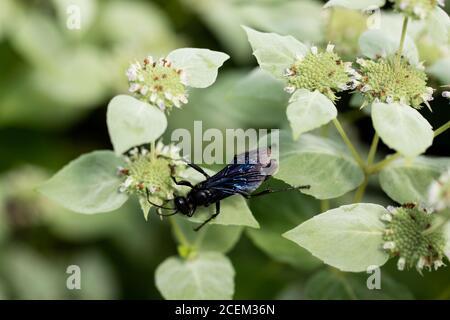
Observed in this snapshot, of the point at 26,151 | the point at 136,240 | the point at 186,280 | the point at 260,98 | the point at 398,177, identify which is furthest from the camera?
the point at 26,151

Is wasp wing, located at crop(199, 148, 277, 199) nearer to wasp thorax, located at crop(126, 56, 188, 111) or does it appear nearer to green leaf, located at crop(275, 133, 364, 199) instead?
green leaf, located at crop(275, 133, 364, 199)

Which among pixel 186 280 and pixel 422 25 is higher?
pixel 422 25

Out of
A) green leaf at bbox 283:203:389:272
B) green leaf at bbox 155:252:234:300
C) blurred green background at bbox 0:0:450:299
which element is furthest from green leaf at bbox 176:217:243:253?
green leaf at bbox 283:203:389:272

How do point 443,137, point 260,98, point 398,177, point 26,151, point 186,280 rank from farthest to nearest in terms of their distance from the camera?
point 26,151 < point 443,137 < point 260,98 < point 186,280 < point 398,177

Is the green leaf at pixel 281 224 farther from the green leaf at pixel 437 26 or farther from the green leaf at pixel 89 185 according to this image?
the green leaf at pixel 437 26

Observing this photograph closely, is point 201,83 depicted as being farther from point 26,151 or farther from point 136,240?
point 26,151
